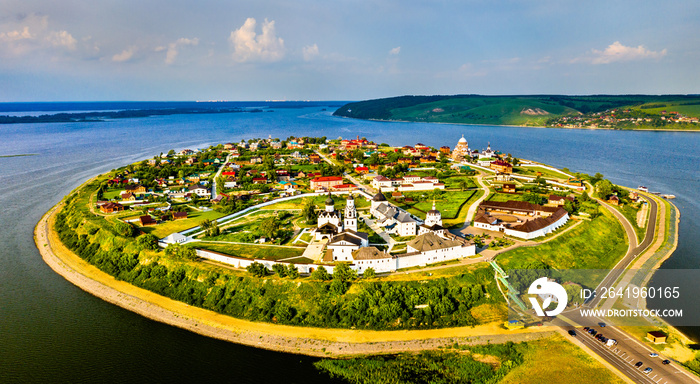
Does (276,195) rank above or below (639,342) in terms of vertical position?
above

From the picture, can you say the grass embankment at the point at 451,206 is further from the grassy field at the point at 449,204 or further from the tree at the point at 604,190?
the tree at the point at 604,190

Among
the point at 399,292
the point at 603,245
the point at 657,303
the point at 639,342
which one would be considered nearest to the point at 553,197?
the point at 603,245

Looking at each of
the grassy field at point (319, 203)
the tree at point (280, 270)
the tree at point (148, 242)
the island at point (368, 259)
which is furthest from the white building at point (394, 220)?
the tree at point (148, 242)

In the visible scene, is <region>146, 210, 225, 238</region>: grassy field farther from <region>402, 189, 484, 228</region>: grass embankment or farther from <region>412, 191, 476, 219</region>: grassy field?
<region>412, 191, 476, 219</region>: grassy field

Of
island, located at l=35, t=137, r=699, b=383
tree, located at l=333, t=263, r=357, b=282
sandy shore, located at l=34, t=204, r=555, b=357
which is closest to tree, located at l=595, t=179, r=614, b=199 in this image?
island, located at l=35, t=137, r=699, b=383

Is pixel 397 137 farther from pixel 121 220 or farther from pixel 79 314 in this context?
pixel 79 314

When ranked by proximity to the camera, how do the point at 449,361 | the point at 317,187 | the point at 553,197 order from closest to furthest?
the point at 449,361 → the point at 553,197 → the point at 317,187
